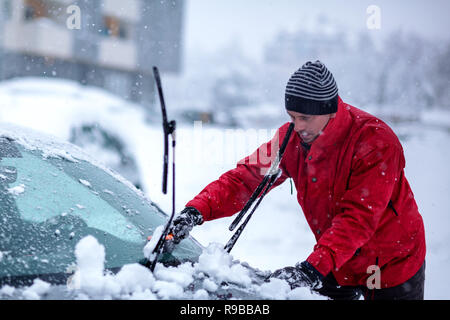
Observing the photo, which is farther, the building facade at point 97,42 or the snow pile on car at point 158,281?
the building facade at point 97,42

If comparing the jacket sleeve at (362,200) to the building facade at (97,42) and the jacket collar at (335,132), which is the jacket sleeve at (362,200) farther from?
the building facade at (97,42)

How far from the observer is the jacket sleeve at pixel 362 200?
1.87m

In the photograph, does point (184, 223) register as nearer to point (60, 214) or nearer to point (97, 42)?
point (60, 214)

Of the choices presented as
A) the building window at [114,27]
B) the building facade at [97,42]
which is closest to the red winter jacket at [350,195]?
the building facade at [97,42]

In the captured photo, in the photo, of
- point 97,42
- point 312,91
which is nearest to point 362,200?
point 312,91

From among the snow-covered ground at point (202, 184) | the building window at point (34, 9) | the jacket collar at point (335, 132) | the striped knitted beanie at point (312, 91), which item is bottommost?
the snow-covered ground at point (202, 184)

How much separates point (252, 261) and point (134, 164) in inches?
74.9

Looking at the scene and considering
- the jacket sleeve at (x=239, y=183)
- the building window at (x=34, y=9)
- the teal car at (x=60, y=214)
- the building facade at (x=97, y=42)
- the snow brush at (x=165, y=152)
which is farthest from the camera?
the building window at (x=34, y=9)

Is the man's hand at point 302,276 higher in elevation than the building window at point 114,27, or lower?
lower

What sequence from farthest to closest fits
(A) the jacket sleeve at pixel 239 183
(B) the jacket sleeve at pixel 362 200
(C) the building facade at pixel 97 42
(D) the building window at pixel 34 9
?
(D) the building window at pixel 34 9
(C) the building facade at pixel 97 42
(A) the jacket sleeve at pixel 239 183
(B) the jacket sleeve at pixel 362 200

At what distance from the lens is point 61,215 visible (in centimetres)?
196

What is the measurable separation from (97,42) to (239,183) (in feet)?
80.2
